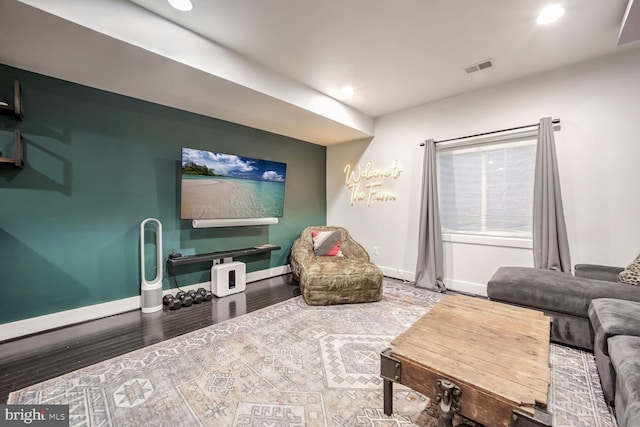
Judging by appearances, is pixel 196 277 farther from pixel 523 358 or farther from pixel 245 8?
pixel 523 358

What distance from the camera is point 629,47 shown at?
8.55 ft

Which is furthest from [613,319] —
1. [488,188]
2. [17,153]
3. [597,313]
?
[17,153]

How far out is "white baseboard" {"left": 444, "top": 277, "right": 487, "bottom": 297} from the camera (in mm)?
3538

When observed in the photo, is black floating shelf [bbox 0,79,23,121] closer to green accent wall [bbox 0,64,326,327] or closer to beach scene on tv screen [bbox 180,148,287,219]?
green accent wall [bbox 0,64,326,327]

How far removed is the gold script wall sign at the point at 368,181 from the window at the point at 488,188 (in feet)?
2.43

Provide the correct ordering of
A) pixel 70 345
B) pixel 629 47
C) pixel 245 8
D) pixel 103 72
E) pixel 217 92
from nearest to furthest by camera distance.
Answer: pixel 245 8 < pixel 70 345 < pixel 103 72 < pixel 629 47 < pixel 217 92

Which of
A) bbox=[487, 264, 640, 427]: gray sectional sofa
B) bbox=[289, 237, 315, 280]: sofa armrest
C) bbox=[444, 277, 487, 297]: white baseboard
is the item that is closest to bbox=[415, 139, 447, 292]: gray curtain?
bbox=[444, 277, 487, 297]: white baseboard

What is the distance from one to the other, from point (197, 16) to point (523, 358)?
3167mm

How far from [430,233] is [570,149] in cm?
175

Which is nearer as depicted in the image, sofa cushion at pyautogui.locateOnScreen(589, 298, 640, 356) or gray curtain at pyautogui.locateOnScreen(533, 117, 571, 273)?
sofa cushion at pyautogui.locateOnScreen(589, 298, 640, 356)

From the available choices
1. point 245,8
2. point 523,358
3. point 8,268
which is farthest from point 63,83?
point 523,358

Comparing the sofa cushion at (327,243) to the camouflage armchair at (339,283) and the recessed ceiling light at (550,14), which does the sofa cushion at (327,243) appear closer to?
the camouflage armchair at (339,283)

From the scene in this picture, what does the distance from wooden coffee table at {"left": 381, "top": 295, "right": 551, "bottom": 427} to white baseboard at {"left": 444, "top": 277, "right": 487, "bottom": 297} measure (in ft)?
5.86

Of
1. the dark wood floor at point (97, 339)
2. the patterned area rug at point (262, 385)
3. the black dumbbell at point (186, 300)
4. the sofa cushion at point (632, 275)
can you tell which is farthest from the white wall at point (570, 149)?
the black dumbbell at point (186, 300)
